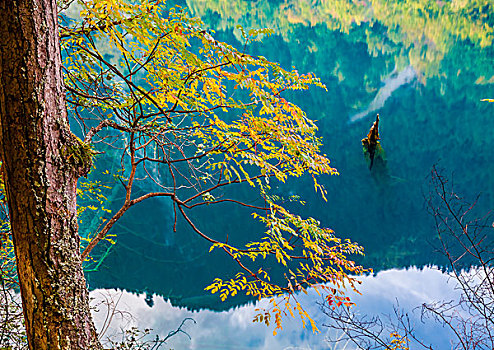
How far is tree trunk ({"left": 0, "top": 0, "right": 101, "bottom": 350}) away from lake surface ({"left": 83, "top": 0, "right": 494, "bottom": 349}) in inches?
110

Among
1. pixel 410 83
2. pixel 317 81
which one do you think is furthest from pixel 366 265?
pixel 317 81

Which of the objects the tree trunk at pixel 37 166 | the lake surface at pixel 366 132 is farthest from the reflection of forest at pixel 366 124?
the tree trunk at pixel 37 166

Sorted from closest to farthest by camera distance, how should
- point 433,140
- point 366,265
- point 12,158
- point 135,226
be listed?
point 12,158, point 366,265, point 433,140, point 135,226

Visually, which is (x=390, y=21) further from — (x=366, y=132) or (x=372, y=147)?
(x=372, y=147)

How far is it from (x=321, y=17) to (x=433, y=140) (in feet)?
7.45

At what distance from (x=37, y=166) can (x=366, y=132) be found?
3.84 m

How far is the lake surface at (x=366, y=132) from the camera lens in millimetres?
3516

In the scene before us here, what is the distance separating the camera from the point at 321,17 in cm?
441

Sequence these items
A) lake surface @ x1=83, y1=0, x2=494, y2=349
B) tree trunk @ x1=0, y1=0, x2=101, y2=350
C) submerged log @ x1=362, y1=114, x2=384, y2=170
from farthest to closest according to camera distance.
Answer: submerged log @ x1=362, y1=114, x2=384, y2=170, lake surface @ x1=83, y1=0, x2=494, y2=349, tree trunk @ x1=0, y1=0, x2=101, y2=350

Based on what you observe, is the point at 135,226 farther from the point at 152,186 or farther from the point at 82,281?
the point at 82,281

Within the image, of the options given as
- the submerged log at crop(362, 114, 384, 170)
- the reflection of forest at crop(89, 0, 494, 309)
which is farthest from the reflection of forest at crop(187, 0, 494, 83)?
the submerged log at crop(362, 114, 384, 170)

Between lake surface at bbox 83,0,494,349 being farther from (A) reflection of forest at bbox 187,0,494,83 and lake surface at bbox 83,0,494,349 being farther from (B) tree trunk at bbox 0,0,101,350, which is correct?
(B) tree trunk at bbox 0,0,101,350

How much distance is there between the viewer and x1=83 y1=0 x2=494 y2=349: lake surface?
3516 mm

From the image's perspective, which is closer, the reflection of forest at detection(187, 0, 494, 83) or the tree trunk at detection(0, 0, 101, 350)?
the tree trunk at detection(0, 0, 101, 350)
